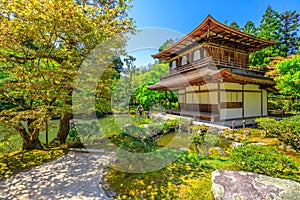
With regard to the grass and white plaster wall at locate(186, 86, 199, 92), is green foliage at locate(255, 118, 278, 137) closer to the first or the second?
white plaster wall at locate(186, 86, 199, 92)

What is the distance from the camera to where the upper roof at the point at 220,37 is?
28.6ft

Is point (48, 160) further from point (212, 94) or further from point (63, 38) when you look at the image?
point (212, 94)

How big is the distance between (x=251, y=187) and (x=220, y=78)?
6.05 metres

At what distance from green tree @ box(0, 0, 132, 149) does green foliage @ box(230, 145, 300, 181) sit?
13.5 ft

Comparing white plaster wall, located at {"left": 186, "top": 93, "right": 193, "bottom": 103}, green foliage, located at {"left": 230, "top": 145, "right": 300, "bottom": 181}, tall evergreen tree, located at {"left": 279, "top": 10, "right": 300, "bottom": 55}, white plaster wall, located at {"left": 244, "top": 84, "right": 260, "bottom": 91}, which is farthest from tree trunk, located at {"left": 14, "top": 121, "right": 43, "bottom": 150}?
tall evergreen tree, located at {"left": 279, "top": 10, "right": 300, "bottom": 55}

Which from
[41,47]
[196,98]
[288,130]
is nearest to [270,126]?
[288,130]

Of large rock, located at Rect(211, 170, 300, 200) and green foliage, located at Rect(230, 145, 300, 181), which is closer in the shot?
large rock, located at Rect(211, 170, 300, 200)

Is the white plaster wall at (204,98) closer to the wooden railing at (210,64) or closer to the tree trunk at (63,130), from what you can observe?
the wooden railing at (210,64)

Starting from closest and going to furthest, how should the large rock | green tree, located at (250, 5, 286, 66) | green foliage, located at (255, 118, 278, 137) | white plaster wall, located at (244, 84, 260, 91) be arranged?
the large rock
green foliage, located at (255, 118, 278, 137)
white plaster wall, located at (244, 84, 260, 91)
green tree, located at (250, 5, 286, 66)

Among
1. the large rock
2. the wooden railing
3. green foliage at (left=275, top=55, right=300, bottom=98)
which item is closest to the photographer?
the large rock

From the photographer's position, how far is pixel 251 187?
2242 mm

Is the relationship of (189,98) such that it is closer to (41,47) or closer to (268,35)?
(41,47)

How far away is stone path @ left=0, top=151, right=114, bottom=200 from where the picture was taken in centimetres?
260

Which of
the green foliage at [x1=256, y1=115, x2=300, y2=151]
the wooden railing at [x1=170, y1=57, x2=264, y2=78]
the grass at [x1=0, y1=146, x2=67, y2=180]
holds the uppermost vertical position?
the wooden railing at [x1=170, y1=57, x2=264, y2=78]
